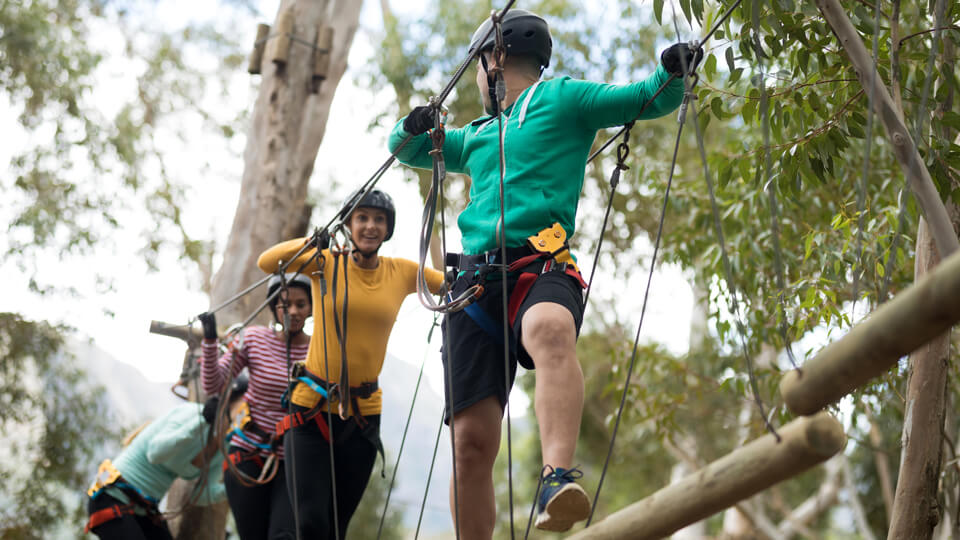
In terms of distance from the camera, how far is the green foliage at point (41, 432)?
263 inches

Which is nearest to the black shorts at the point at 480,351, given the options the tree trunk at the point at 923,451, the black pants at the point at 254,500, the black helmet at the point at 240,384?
the black pants at the point at 254,500

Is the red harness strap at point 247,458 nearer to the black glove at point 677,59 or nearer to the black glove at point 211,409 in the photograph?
the black glove at point 211,409

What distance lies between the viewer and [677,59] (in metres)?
1.47

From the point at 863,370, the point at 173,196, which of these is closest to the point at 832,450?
the point at 863,370

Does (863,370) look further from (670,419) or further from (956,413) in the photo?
(956,413)

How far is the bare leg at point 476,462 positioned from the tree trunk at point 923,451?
1180 mm

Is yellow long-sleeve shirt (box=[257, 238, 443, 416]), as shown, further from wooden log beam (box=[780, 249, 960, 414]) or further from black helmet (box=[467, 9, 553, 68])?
wooden log beam (box=[780, 249, 960, 414])

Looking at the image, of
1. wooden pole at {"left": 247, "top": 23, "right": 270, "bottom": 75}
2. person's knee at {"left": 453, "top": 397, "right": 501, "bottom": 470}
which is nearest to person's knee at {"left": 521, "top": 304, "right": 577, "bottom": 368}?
person's knee at {"left": 453, "top": 397, "right": 501, "bottom": 470}

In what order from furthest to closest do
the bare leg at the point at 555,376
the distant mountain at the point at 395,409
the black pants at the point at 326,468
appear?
1. the distant mountain at the point at 395,409
2. the black pants at the point at 326,468
3. the bare leg at the point at 555,376

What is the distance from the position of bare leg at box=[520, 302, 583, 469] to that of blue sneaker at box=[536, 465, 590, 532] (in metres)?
0.07

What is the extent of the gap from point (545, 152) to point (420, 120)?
0.33 meters

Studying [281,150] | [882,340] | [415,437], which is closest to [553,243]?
[882,340]

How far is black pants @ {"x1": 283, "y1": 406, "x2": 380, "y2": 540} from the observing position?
231cm

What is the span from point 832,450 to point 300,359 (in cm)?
205
